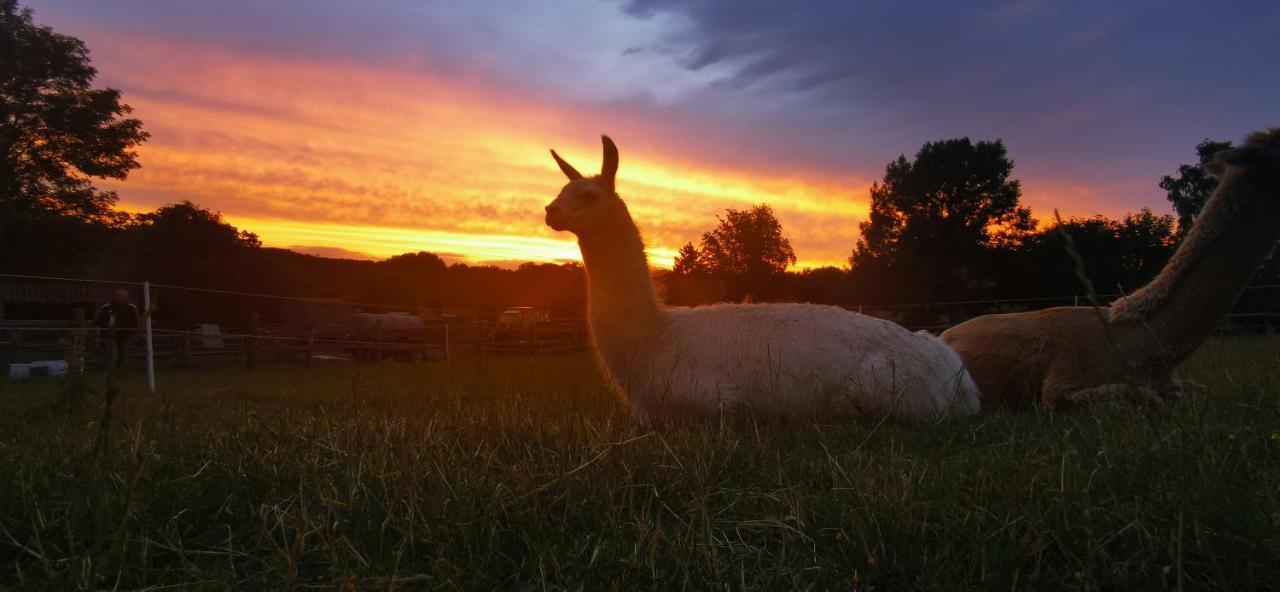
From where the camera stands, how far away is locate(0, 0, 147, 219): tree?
25000 mm

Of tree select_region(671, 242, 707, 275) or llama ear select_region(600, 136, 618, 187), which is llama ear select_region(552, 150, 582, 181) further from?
tree select_region(671, 242, 707, 275)

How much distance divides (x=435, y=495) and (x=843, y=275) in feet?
147

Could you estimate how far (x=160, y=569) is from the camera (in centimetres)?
183

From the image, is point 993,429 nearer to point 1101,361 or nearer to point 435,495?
point 1101,361

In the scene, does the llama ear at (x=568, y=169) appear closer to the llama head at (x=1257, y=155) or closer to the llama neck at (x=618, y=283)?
the llama neck at (x=618, y=283)

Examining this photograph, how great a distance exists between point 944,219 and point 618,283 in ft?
130

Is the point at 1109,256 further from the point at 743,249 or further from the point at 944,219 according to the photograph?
the point at 743,249

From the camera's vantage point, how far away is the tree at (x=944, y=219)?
127 ft

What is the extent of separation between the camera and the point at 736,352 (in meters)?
4.79

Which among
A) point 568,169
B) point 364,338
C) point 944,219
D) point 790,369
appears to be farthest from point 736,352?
point 944,219

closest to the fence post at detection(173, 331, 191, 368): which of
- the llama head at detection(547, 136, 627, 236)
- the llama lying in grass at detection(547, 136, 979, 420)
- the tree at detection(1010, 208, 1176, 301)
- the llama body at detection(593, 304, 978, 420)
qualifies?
the llama head at detection(547, 136, 627, 236)

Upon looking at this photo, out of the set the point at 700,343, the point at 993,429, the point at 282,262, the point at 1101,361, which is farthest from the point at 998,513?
the point at 282,262

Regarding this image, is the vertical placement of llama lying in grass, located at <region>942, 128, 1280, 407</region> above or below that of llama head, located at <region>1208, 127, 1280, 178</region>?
below

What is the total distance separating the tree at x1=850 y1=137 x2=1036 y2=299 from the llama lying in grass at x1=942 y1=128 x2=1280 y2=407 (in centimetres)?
3515
